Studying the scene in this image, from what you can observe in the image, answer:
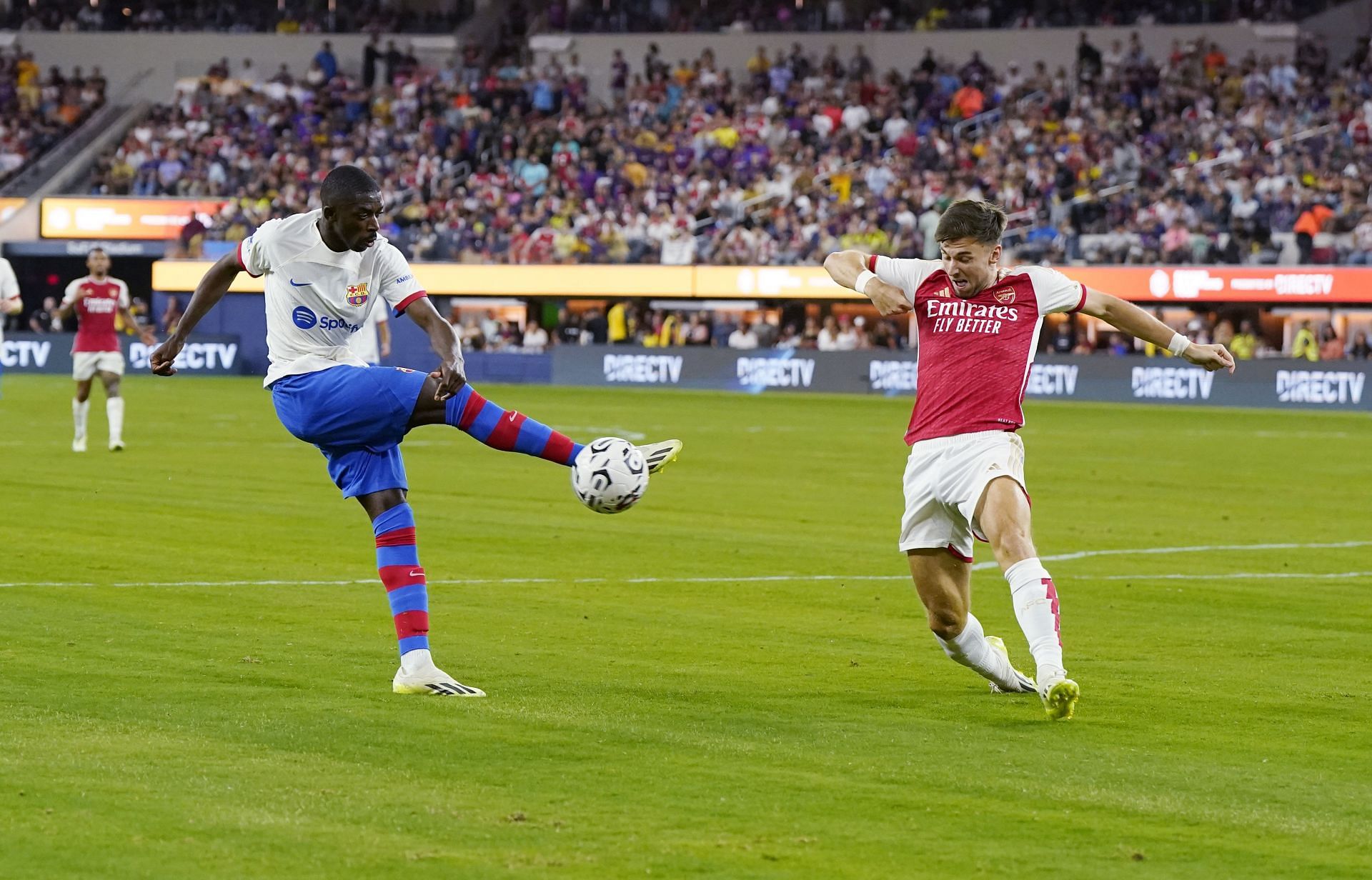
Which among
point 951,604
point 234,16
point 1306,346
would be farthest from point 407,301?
point 234,16

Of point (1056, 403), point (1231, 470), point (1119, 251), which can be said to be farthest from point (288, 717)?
point (1119, 251)

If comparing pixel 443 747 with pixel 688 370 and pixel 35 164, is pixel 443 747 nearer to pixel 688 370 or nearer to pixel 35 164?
pixel 688 370

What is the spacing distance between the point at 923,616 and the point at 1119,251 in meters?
31.8

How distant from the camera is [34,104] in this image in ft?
185

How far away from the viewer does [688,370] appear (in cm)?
4350

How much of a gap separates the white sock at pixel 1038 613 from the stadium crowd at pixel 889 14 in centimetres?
4614

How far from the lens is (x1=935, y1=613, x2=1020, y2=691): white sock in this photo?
8102 mm

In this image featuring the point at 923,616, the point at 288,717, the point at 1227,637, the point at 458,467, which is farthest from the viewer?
the point at 458,467

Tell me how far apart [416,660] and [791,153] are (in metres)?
41.7

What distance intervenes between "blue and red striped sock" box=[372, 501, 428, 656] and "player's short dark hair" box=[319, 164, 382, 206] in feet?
4.33

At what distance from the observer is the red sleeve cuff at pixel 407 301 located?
8172 mm

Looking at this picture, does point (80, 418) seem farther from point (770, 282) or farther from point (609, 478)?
point (770, 282)

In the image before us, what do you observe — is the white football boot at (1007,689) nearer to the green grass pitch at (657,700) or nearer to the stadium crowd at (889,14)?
the green grass pitch at (657,700)

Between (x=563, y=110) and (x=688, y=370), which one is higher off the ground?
(x=563, y=110)
